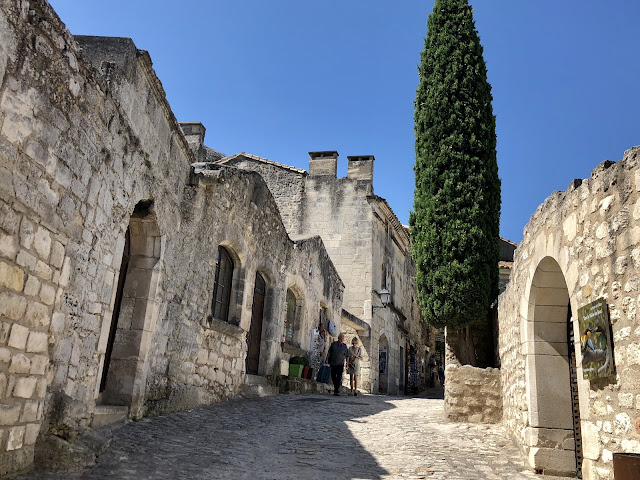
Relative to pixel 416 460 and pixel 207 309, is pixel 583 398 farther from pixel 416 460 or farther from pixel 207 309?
pixel 207 309

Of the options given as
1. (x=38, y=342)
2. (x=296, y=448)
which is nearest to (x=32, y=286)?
(x=38, y=342)

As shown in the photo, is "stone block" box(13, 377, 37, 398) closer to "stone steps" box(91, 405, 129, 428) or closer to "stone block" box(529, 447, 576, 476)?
"stone steps" box(91, 405, 129, 428)

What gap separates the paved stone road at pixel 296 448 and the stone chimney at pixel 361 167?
38.9ft

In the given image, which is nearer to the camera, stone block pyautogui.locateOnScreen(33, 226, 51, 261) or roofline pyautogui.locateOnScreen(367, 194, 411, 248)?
stone block pyautogui.locateOnScreen(33, 226, 51, 261)

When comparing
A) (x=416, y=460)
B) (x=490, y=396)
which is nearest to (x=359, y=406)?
(x=490, y=396)

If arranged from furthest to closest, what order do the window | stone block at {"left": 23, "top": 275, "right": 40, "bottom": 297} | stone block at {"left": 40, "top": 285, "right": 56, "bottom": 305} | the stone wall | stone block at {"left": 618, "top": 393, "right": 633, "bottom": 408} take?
the window → the stone wall → stone block at {"left": 40, "top": 285, "right": 56, "bottom": 305} → stone block at {"left": 23, "top": 275, "right": 40, "bottom": 297} → stone block at {"left": 618, "top": 393, "right": 633, "bottom": 408}

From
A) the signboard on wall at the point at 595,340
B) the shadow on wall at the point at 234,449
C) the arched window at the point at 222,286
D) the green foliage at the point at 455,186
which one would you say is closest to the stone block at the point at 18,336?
the shadow on wall at the point at 234,449

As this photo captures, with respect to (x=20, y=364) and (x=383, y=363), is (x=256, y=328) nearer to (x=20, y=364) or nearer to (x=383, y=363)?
(x=20, y=364)

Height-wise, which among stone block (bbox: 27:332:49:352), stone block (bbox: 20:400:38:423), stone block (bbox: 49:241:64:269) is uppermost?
stone block (bbox: 49:241:64:269)

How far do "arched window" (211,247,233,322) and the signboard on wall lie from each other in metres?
5.60

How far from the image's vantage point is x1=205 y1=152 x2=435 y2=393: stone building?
17766 millimetres

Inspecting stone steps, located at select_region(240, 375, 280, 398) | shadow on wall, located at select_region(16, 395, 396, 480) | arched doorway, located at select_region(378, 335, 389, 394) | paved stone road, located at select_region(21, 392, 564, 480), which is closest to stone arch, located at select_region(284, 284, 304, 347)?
stone steps, located at select_region(240, 375, 280, 398)

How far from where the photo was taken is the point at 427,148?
31.7 feet

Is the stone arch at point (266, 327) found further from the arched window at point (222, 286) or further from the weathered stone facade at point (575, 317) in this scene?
the weathered stone facade at point (575, 317)
